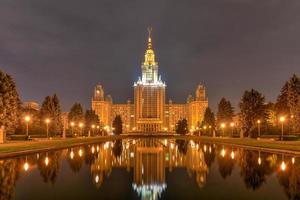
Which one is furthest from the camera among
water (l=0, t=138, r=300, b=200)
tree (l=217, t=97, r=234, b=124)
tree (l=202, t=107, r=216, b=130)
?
tree (l=202, t=107, r=216, b=130)

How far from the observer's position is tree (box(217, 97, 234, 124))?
100m

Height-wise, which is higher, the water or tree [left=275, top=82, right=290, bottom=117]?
tree [left=275, top=82, right=290, bottom=117]

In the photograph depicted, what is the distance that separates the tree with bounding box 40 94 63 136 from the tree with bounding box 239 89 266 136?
41634mm

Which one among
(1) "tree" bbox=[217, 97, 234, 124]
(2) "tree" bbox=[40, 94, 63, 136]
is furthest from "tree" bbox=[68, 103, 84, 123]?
(1) "tree" bbox=[217, 97, 234, 124]

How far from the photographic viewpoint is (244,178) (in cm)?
1834

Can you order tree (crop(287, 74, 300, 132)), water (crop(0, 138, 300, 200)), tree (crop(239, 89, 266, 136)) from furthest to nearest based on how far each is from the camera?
tree (crop(239, 89, 266, 136)) → tree (crop(287, 74, 300, 132)) → water (crop(0, 138, 300, 200))

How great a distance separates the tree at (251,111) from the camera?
246 feet

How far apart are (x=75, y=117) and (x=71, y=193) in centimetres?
9149

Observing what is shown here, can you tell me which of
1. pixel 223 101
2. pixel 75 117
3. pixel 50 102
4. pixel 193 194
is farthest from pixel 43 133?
pixel 193 194

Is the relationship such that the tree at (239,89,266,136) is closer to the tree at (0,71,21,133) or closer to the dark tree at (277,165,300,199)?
the tree at (0,71,21,133)

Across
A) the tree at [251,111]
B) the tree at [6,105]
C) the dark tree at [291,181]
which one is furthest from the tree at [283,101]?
the dark tree at [291,181]

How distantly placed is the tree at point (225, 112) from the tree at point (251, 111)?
76.2ft

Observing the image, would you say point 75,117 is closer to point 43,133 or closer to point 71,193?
point 43,133

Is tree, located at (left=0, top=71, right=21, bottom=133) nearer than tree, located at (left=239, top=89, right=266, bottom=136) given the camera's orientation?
Yes
